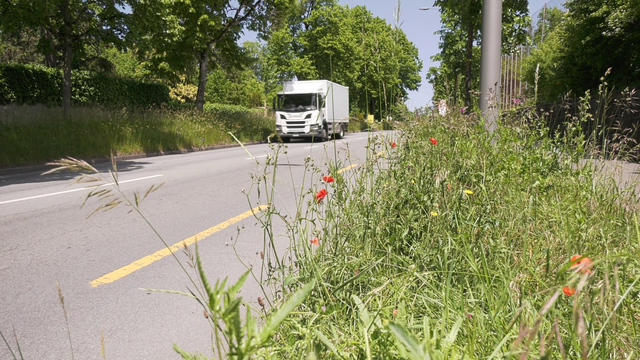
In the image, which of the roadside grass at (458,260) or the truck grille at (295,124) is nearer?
the roadside grass at (458,260)

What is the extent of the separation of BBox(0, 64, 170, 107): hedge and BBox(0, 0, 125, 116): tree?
2807 mm

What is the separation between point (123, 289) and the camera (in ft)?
10.6

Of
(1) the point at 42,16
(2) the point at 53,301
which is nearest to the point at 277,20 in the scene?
(1) the point at 42,16

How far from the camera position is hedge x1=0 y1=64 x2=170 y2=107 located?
1784 centimetres

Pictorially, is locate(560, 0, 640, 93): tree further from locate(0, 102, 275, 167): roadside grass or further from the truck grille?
locate(0, 102, 275, 167): roadside grass

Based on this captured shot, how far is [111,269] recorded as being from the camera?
11.9ft

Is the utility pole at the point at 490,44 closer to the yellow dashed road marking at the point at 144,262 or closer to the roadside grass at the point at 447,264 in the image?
the roadside grass at the point at 447,264

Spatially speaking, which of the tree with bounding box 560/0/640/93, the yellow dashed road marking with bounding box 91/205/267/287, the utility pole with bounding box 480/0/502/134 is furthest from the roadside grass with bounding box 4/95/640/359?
the tree with bounding box 560/0/640/93

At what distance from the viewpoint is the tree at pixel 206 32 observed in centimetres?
1953

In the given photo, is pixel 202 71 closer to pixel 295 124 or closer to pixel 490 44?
pixel 295 124

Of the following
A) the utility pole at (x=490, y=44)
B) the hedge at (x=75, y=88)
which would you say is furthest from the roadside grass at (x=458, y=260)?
the hedge at (x=75, y=88)

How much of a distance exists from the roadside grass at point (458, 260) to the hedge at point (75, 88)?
16440mm

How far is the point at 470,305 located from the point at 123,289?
248 centimetres

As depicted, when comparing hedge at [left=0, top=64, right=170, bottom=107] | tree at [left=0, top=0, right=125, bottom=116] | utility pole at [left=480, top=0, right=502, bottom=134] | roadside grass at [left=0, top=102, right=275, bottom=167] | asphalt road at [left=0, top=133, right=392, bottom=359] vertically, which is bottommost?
asphalt road at [left=0, top=133, right=392, bottom=359]
